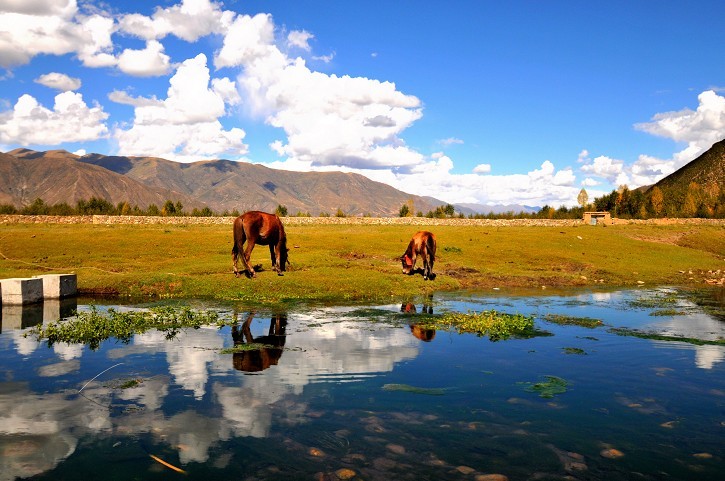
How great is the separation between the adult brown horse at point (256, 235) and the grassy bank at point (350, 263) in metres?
1.02

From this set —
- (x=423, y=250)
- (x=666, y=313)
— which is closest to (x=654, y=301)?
(x=666, y=313)

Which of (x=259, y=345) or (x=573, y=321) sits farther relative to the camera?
(x=573, y=321)

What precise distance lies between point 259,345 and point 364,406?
6.19 m

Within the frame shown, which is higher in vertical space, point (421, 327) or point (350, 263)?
point (350, 263)

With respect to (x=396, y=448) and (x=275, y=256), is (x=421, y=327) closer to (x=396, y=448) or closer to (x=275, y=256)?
(x=396, y=448)

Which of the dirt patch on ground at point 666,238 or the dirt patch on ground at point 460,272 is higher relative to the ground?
the dirt patch on ground at point 666,238

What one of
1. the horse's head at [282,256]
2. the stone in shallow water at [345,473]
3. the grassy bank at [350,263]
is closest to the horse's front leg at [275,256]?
the horse's head at [282,256]

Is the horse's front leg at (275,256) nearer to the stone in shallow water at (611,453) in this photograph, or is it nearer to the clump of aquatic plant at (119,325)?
the clump of aquatic plant at (119,325)

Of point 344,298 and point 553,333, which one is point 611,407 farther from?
point 344,298

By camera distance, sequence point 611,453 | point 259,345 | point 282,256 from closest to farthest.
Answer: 1. point 611,453
2. point 259,345
3. point 282,256

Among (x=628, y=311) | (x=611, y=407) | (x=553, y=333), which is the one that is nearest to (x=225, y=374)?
(x=611, y=407)

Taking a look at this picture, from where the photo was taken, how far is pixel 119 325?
689 inches

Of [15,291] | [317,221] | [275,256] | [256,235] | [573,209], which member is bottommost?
[15,291]

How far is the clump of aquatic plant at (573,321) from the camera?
2005 cm
